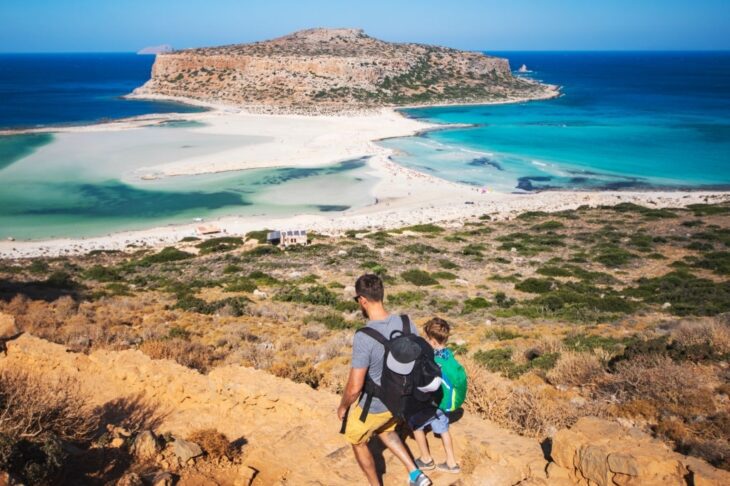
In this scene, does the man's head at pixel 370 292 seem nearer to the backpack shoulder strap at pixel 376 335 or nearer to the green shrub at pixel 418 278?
the backpack shoulder strap at pixel 376 335

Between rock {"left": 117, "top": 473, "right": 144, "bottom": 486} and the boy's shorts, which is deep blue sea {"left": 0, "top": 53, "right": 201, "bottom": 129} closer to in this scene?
rock {"left": 117, "top": 473, "right": 144, "bottom": 486}

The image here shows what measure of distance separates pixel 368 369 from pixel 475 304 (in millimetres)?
12319

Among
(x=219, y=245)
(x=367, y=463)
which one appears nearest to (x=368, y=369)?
(x=367, y=463)

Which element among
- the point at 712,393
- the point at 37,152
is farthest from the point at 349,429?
the point at 37,152

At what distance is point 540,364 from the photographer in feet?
29.7

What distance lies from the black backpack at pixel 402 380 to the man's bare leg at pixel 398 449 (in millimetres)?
463

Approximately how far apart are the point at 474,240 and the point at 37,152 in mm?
49873

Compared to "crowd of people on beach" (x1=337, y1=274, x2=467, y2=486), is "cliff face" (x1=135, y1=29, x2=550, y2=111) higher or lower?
higher

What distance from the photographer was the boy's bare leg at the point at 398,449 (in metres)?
4.42

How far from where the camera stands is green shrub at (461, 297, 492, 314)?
50.3 feet

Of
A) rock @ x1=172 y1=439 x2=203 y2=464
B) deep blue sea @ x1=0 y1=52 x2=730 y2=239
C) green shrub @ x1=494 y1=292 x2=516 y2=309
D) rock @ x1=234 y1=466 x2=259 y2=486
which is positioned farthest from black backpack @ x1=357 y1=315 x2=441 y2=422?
deep blue sea @ x1=0 y1=52 x2=730 y2=239

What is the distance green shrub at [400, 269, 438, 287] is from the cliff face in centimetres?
7288

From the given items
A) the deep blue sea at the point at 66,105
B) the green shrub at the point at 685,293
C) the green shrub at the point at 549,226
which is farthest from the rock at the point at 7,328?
the deep blue sea at the point at 66,105

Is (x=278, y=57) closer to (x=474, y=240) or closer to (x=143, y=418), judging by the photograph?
(x=474, y=240)
